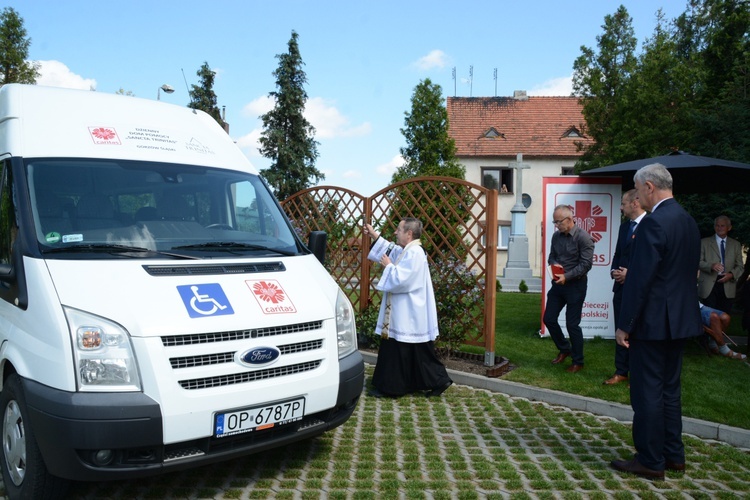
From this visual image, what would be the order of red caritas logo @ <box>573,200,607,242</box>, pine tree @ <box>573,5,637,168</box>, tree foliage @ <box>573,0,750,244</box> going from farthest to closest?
pine tree @ <box>573,5,637,168</box> < tree foliage @ <box>573,0,750,244</box> < red caritas logo @ <box>573,200,607,242</box>

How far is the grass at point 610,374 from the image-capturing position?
19.3 ft

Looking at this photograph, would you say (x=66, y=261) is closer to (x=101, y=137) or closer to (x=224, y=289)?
(x=224, y=289)

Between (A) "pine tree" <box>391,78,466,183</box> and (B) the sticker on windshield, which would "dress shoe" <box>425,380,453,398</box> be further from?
(A) "pine tree" <box>391,78,466,183</box>

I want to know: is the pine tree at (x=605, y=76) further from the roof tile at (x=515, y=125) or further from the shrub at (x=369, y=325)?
the shrub at (x=369, y=325)

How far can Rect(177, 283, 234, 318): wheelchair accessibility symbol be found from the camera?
3676 millimetres

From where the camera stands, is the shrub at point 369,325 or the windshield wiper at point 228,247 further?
the shrub at point 369,325

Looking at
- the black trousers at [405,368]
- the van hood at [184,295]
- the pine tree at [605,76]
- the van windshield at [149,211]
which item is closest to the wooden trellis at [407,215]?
the black trousers at [405,368]

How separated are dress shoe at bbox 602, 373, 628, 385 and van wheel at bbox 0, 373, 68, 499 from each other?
5254 millimetres

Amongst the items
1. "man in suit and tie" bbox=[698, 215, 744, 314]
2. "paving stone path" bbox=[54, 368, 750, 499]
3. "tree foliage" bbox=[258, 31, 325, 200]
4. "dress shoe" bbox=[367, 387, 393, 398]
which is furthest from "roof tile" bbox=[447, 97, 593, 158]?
"paving stone path" bbox=[54, 368, 750, 499]

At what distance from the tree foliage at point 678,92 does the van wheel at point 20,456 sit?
11.0 meters

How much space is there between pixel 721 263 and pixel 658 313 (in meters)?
5.21

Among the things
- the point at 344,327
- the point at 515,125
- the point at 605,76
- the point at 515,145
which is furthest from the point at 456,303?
the point at 515,125

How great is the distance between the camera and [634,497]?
404 cm

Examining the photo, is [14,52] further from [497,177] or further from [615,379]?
[615,379]
